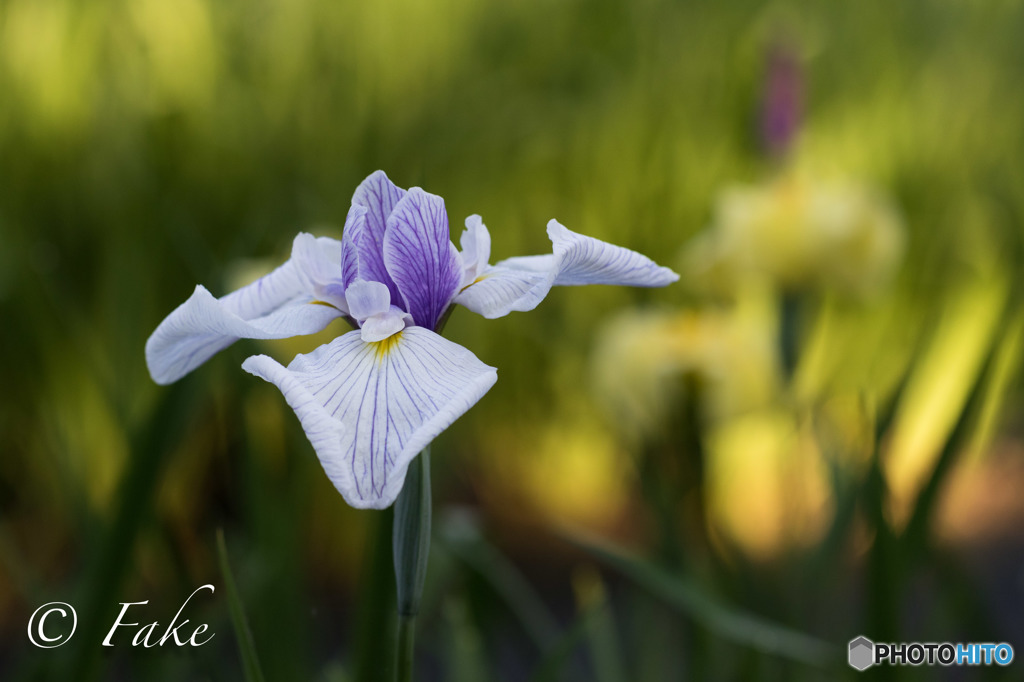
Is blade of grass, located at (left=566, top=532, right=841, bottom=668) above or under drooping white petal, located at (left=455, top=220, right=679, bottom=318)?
under

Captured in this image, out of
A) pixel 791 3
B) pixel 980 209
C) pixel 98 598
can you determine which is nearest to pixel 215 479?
pixel 98 598

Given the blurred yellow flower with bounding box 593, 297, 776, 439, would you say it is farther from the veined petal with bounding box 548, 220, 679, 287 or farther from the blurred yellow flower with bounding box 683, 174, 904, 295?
the veined petal with bounding box 548, 220, 679, 287

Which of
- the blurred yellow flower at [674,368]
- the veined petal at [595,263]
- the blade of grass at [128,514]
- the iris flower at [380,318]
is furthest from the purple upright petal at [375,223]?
the blurred yellow flower at [674,368]

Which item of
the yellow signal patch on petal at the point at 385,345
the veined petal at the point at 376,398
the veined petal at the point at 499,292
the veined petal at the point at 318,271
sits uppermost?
the veined petal at the point at 318,271

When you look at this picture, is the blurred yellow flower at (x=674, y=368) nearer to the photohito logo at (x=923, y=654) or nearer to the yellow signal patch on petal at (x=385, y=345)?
the photohito logo at (x=923, y=654)

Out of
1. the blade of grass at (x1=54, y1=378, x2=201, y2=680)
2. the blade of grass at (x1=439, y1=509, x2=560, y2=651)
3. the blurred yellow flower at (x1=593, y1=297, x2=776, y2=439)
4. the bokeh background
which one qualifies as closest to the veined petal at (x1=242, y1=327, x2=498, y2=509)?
the bokeh background

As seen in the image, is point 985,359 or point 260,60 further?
point 260,60

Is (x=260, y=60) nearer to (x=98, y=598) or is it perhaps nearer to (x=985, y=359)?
(x=98, y=598)
